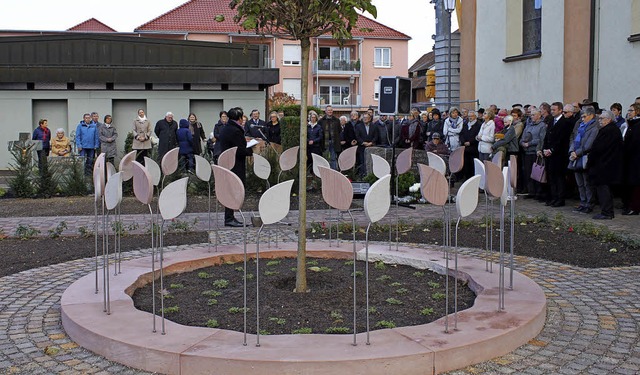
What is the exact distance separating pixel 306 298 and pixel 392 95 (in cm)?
1134

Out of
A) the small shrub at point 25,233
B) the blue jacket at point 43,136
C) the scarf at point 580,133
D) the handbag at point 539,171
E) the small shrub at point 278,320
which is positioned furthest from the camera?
the blue jacket at point 43,136

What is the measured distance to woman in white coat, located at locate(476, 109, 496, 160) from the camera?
1745cm

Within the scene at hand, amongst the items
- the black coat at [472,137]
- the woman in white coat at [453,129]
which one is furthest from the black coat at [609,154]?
the woman in white coat at [453,129]

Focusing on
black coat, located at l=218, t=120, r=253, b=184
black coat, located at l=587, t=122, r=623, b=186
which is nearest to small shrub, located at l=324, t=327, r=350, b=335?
black coat, located at l=218, t=120, r=253, b=184

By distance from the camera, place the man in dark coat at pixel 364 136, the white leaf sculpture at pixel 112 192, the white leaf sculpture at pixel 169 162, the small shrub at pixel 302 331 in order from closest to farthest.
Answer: the small shrub at pixel 302 331 → the white leaf sculpture at pixel 112 192 → the white leaf sculpture at pixel 169 162 → the man in dark coat at pixel 364 136

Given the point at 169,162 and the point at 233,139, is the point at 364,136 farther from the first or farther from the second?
the point at 169,162

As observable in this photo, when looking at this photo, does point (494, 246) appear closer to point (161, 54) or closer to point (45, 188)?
point (45, 188)

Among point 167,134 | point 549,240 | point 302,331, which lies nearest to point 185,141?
point 167,134

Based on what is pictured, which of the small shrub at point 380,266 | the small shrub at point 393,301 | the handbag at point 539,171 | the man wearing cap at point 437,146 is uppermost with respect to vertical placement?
the man wearing cap at point 437,146

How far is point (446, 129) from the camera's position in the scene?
19875mm

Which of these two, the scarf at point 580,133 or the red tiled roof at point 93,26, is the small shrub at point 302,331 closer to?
the scarf at point 580,133

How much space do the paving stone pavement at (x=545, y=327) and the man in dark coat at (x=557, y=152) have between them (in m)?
6.35

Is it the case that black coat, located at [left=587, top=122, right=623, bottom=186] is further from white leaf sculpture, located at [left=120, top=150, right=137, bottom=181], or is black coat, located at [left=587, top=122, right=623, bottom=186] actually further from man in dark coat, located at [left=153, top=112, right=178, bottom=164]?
man in dark coat, located at [left=153, top=112, right=178, bottom=164]

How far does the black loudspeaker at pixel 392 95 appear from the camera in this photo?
57.3 feet
